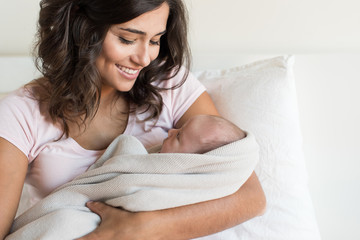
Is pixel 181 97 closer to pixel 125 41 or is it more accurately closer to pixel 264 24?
pixel 125 41

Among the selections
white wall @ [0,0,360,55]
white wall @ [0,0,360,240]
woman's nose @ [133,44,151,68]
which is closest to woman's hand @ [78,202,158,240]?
woman's nose @ [133,44,151,68]

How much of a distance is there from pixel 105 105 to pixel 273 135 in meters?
0.63

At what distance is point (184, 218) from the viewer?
4.20ft

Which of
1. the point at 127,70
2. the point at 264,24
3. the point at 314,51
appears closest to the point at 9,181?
the point at 127,70

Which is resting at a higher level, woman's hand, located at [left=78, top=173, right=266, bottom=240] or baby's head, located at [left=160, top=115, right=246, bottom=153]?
baby's head, located at [left=160, top=115, right=246, bottom=153]

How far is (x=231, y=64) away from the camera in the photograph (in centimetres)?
199

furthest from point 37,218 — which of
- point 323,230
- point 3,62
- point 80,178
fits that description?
point 323,230

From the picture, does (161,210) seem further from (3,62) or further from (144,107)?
(3,62)

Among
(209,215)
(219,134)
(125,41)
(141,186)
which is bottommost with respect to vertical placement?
(209,215)

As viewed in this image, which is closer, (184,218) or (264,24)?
(184,218)

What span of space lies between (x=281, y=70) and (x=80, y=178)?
2.92ft

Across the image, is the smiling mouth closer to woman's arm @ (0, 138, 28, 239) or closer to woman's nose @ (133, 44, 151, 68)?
woman's nose @ (133, 44, 151, 68)

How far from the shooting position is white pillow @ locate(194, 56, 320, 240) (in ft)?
4.87

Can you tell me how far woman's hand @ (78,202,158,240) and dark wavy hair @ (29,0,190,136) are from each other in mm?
398
